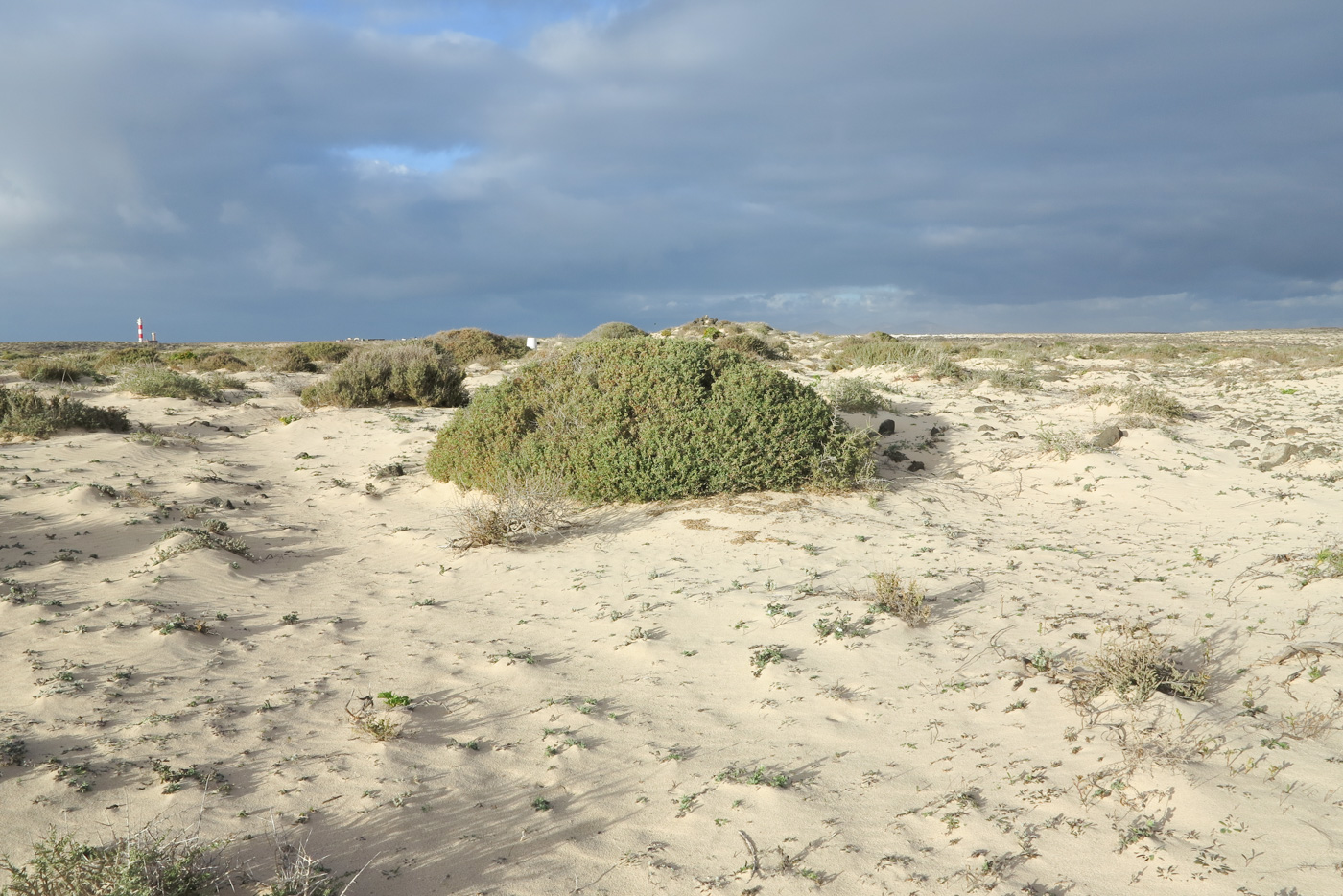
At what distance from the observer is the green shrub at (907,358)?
1574cm

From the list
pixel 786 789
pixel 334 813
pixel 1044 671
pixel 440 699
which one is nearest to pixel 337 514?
pixel 440 699

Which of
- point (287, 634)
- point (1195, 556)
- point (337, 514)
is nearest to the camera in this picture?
point (287, 634)

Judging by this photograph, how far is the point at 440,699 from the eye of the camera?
163 inches

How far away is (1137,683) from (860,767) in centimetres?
163

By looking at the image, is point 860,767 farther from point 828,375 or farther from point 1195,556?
point 828,375

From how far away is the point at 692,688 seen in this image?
439 centimetres

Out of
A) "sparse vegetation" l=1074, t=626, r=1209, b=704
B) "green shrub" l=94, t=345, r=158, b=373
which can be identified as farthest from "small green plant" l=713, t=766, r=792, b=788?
"green shrub" l=94, t=345, r=158, b=373

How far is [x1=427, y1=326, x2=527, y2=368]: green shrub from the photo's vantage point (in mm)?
22688

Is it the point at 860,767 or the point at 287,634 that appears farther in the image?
the point at 287,634

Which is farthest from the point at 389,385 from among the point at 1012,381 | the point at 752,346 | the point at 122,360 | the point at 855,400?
the point at 122,360

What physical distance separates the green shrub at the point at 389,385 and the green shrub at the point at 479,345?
6.82 m

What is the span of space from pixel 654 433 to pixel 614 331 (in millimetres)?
19780

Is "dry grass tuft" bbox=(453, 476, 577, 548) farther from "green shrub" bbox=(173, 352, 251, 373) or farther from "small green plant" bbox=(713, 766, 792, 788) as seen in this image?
"green shrub" bbox=(173, 352, 251, 373)

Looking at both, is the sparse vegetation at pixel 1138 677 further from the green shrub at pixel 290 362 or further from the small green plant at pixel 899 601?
the green shrub at pixel 290 362
